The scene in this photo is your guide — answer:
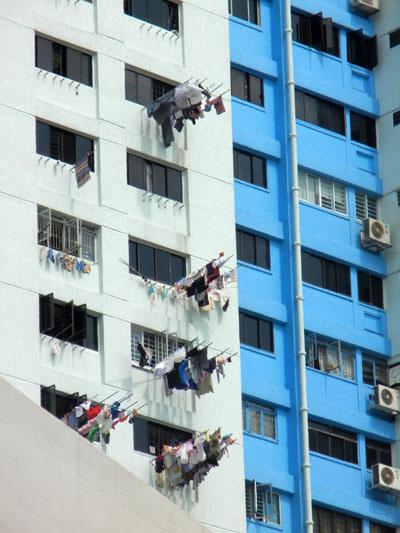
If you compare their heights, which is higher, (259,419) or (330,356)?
(330,356)

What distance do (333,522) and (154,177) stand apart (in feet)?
27.1

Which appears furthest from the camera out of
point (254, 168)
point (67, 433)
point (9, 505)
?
point (254, 168)

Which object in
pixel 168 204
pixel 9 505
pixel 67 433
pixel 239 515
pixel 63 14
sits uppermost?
pixel 63 14

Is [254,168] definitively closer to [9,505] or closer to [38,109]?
[38,109]

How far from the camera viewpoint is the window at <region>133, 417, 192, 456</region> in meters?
40.1

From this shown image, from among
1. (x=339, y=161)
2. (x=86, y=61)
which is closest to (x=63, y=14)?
(x=86, y=61)

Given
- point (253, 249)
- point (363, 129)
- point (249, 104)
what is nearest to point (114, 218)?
point (253, 249)

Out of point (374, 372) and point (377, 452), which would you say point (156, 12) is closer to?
point (374, 372)

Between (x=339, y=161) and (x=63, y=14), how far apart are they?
325 inches

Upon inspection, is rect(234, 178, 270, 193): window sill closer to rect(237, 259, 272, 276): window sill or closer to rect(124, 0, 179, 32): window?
rect(237, 259, 272, 276): window sill

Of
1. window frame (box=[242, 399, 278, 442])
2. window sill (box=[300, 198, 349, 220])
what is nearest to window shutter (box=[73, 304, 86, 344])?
window frame (box=[242, 399, 278, 442])

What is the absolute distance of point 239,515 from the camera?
40.7m

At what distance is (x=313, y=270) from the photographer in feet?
149

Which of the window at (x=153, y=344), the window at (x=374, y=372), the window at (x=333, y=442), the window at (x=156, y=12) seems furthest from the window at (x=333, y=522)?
the window at (x=156, y=12)
